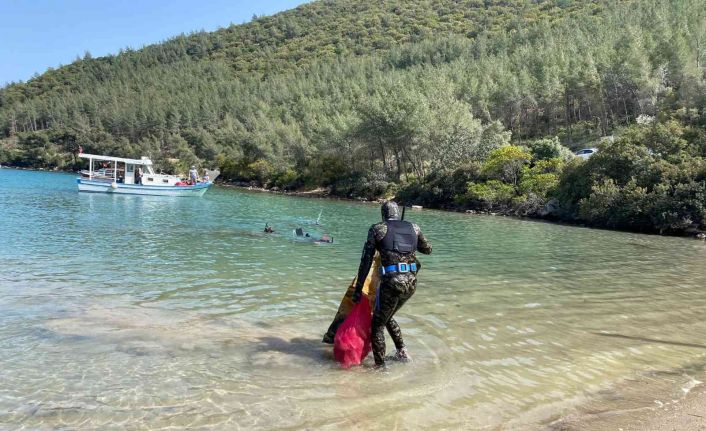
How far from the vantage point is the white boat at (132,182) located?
4981 centimetres

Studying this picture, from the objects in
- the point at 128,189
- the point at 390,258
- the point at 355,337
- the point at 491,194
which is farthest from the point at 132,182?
the point at 390,258

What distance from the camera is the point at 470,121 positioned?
63.0 meters

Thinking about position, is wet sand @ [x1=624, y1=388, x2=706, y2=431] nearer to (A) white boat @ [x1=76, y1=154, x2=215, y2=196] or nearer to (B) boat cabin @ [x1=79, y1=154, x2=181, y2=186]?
(A) white boat @ [x1=76, y1=154, x2=215, y2=196]

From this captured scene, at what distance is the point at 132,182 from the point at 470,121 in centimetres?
4140

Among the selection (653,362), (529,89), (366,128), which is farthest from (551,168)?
(653,362)

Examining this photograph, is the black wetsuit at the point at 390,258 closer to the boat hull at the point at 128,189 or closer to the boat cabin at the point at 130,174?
the boat hull at the point at 128,189

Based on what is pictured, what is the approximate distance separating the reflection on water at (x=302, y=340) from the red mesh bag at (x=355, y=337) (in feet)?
0.69

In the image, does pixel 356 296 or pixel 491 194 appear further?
pixel 491 194

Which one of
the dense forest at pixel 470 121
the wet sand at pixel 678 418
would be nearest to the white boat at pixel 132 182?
the dense forest at pixel 470 121

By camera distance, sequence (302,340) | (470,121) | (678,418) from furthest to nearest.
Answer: (470,121)
(302,340)
(678,418)

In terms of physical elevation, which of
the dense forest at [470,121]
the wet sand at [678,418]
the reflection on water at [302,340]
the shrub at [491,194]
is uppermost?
the dense forest at [470,121]

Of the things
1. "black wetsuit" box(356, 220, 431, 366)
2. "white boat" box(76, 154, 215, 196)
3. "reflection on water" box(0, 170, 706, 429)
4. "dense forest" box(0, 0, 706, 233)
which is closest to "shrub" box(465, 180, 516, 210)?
"dense forest" box(0, 0, 706, 233)

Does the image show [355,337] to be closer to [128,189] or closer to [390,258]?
[390,258]

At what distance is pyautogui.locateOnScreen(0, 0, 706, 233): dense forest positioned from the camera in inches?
1503
